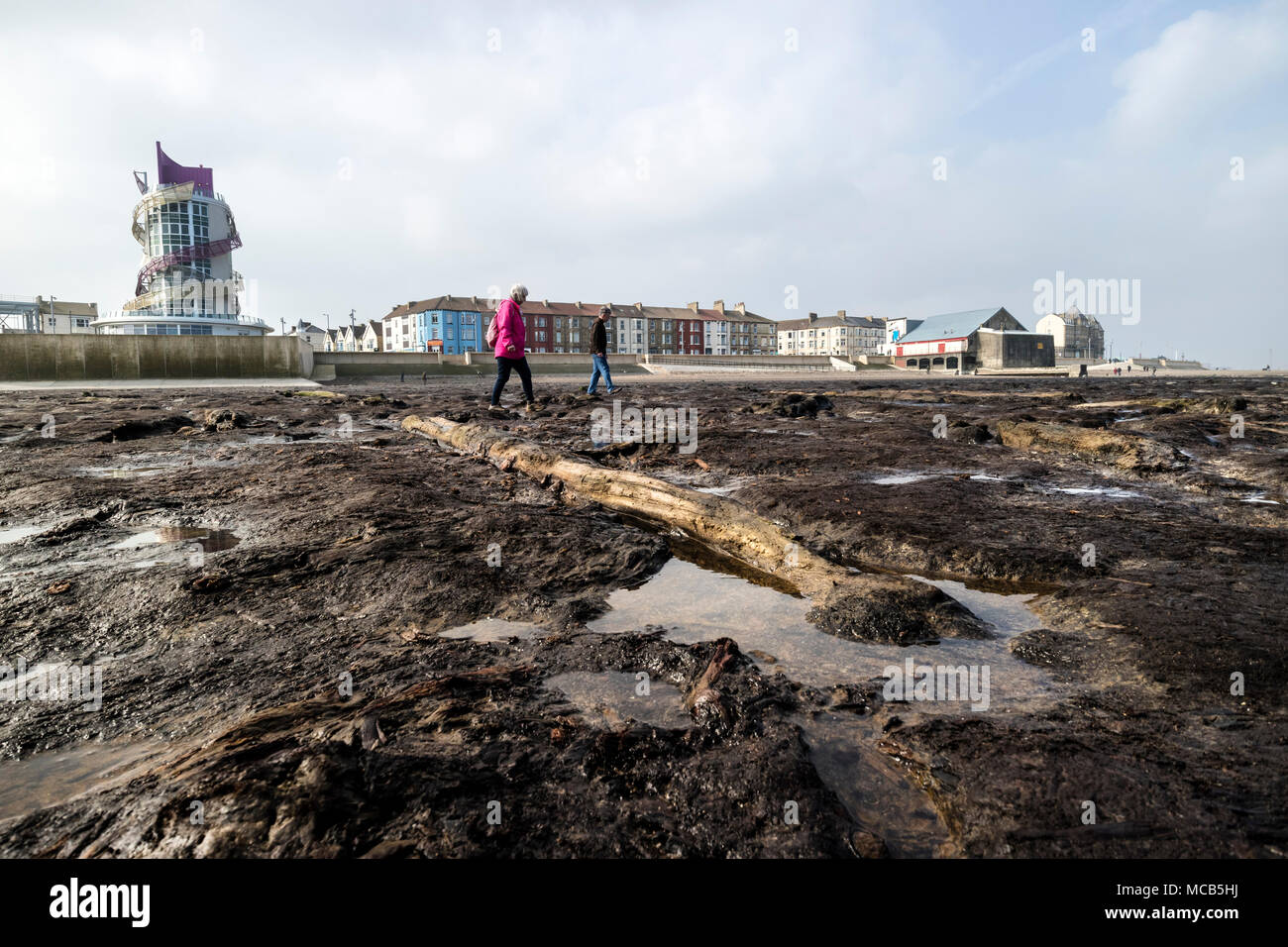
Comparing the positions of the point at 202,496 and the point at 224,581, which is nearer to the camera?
the point at 224,581

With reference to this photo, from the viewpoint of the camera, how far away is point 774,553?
12.3ft

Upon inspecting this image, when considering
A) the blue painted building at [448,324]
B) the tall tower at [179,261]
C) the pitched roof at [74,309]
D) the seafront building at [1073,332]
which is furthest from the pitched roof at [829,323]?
the pitched roof at [74,309]

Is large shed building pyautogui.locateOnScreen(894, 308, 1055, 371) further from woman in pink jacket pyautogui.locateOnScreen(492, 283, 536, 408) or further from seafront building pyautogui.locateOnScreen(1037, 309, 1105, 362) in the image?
woman in pink jacket pyautogui.locateOnScreen(492, 283, 536, 408)

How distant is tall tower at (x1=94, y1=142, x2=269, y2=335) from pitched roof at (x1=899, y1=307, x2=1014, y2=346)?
77.2m

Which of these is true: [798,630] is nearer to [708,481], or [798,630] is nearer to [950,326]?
[708,481]

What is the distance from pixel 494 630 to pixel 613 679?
0.73m

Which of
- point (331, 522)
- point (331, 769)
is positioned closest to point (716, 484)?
point (331, 522)

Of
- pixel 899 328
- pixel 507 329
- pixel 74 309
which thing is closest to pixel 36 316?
pixel 74 309

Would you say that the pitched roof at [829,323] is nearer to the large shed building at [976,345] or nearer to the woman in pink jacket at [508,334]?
the large shed building at [976,345]

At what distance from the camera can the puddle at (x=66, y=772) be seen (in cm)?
169
